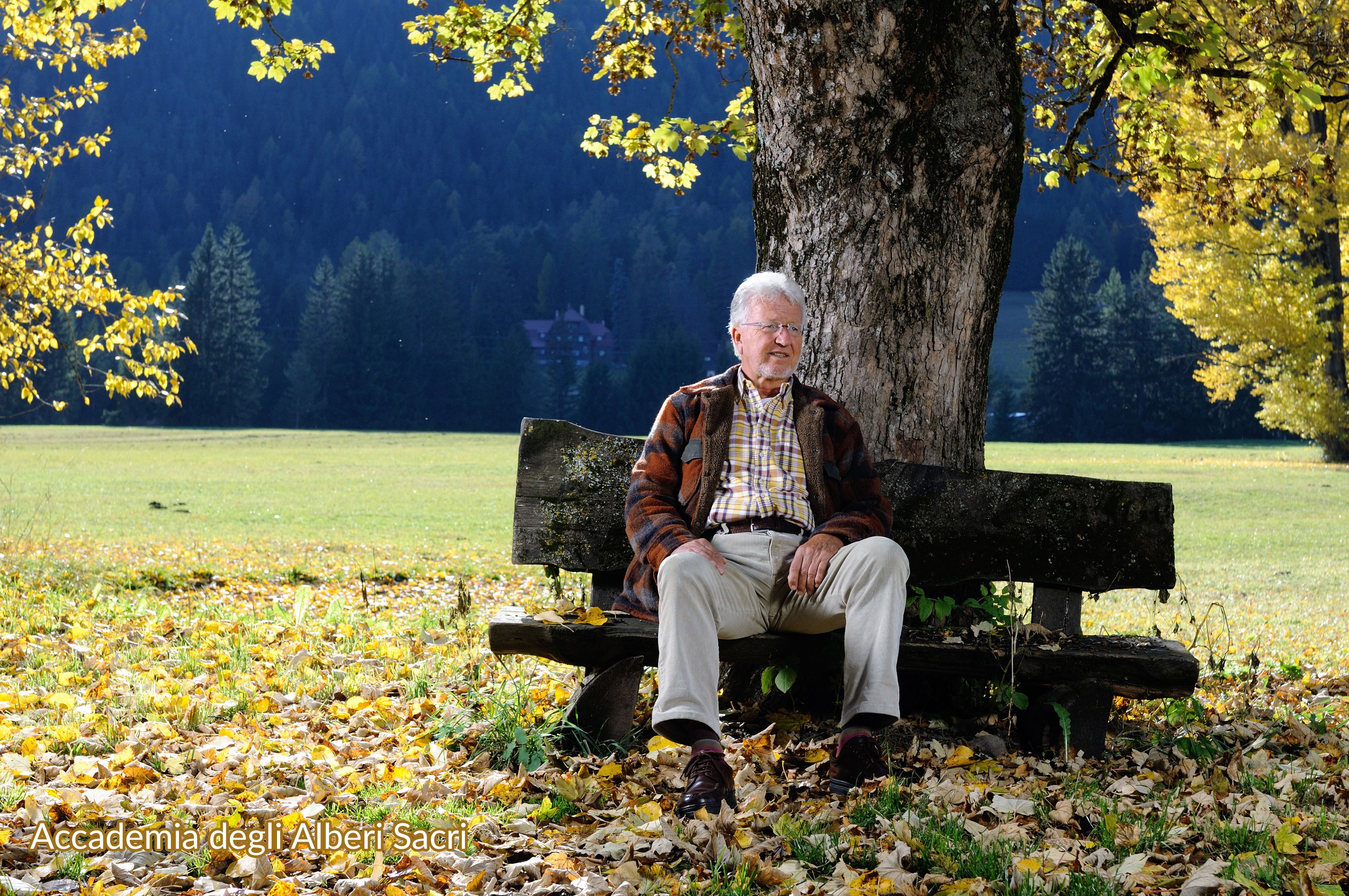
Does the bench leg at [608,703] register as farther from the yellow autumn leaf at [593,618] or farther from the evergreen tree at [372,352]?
the evergreen tree at [372,352]

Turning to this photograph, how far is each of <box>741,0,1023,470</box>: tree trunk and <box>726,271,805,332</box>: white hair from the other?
2.23 ft

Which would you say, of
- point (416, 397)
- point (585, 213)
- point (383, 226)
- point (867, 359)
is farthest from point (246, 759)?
point (383, 226)

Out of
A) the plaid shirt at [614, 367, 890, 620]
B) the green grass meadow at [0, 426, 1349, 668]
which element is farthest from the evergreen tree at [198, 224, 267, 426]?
the plaid shirt at [614, 367, 890, 620]

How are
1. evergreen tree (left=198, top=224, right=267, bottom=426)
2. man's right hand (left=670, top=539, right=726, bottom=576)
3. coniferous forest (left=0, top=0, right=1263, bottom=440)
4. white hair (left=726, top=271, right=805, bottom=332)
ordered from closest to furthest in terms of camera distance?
man's right hand (left=670, top=539, right=726, bottom=576)
white hair (left=726, top=271, right=805, bottom=332)
coniferous forest (left=0, top=0, right=1263, bottom=440)
evergreen tree (left=198, top=224, right=267, bottom=426)

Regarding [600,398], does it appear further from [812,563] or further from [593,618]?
[812,563]

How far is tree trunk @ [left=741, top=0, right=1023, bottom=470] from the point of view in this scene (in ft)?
15.5

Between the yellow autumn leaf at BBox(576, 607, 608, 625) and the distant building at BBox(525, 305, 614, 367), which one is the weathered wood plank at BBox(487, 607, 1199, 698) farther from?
the distant building at BBox(525, 305, 614, 367)

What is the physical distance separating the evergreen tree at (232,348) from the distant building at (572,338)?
20919mm

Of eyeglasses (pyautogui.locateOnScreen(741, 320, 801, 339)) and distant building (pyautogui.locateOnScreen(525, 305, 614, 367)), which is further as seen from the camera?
distant building (pyautogui.locateOnScreen(525, 305, 614, 367))

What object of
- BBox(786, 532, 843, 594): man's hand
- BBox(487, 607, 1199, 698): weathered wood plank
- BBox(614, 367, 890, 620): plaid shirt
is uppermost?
BBox(614, 367, 890, 620): plaid shirt

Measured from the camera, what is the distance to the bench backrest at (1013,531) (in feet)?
15.4

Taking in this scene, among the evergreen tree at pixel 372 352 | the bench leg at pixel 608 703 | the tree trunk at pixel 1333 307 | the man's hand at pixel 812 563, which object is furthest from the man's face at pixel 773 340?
the evergreen tree at pixel 372 352

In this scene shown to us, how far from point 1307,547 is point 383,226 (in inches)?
5954

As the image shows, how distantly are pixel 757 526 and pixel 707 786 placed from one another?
1.05m
